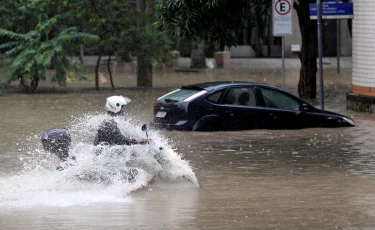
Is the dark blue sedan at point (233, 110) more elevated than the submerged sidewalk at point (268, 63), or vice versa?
the dark blue sedan at point (233, 110)

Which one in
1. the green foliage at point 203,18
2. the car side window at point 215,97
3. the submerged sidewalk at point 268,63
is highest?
the green foliage at point 203,18

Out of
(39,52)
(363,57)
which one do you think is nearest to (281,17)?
(363,57)

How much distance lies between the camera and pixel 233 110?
21109mm

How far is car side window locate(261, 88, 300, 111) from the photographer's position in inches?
843

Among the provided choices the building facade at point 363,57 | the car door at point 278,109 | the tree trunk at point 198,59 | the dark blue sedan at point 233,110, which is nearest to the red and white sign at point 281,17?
the building facade at point 363,57

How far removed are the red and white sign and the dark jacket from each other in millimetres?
13724

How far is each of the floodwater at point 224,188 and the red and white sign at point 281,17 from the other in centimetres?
549

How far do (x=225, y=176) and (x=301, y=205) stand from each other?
9.34 feet

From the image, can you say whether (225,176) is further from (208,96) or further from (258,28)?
(258,28)

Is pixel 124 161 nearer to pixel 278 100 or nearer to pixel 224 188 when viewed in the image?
pixel 224 188

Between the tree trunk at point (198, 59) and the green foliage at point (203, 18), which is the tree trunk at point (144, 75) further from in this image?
the tree trunk at point (198, 59)

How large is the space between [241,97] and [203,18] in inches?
279

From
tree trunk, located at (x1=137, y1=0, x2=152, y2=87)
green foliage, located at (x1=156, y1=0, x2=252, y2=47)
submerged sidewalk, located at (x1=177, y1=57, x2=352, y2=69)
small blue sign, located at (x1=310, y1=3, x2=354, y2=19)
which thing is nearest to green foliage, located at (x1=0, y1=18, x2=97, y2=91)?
tree trunk, located at (x1=137, y1=0, x2=152, y2=87)

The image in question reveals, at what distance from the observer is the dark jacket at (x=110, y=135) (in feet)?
44.8
